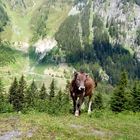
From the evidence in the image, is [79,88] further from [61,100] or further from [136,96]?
[61,100]

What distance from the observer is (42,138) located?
2434 centimetres

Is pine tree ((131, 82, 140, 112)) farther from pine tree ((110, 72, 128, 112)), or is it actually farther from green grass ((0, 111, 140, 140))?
green grass ((0, 111, 140, 140))

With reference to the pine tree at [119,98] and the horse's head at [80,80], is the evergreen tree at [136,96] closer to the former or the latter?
the pine tree at [119,98]

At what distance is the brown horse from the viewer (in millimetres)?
37500

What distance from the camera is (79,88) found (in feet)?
123

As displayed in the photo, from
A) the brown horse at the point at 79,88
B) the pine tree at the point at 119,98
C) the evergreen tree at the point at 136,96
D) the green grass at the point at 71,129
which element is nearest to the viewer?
the green grass at the point at 71,129

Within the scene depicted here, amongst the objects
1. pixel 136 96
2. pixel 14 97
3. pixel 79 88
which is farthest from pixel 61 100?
pixel 79 88

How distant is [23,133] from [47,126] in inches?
95.1

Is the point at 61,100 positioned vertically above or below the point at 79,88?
above

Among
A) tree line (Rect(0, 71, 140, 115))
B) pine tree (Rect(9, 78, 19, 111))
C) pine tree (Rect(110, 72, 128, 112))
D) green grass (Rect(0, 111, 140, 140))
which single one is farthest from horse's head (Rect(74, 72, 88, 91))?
pine tree (Rect(9, 78, 19, 111))

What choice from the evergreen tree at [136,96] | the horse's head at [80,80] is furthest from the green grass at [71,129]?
the evergreen tree at [136,96]

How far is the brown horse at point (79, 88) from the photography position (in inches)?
1476

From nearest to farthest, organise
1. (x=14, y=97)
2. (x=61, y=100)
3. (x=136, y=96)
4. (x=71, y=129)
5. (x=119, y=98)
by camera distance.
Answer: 1. (x=71, y=129)
2. (x=136, y=96)
3. (x=119, y=98)
4. (x=61, y=100)
5. (x=14, y=97)

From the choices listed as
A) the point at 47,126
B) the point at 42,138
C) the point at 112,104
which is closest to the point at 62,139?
the point at 42,138
